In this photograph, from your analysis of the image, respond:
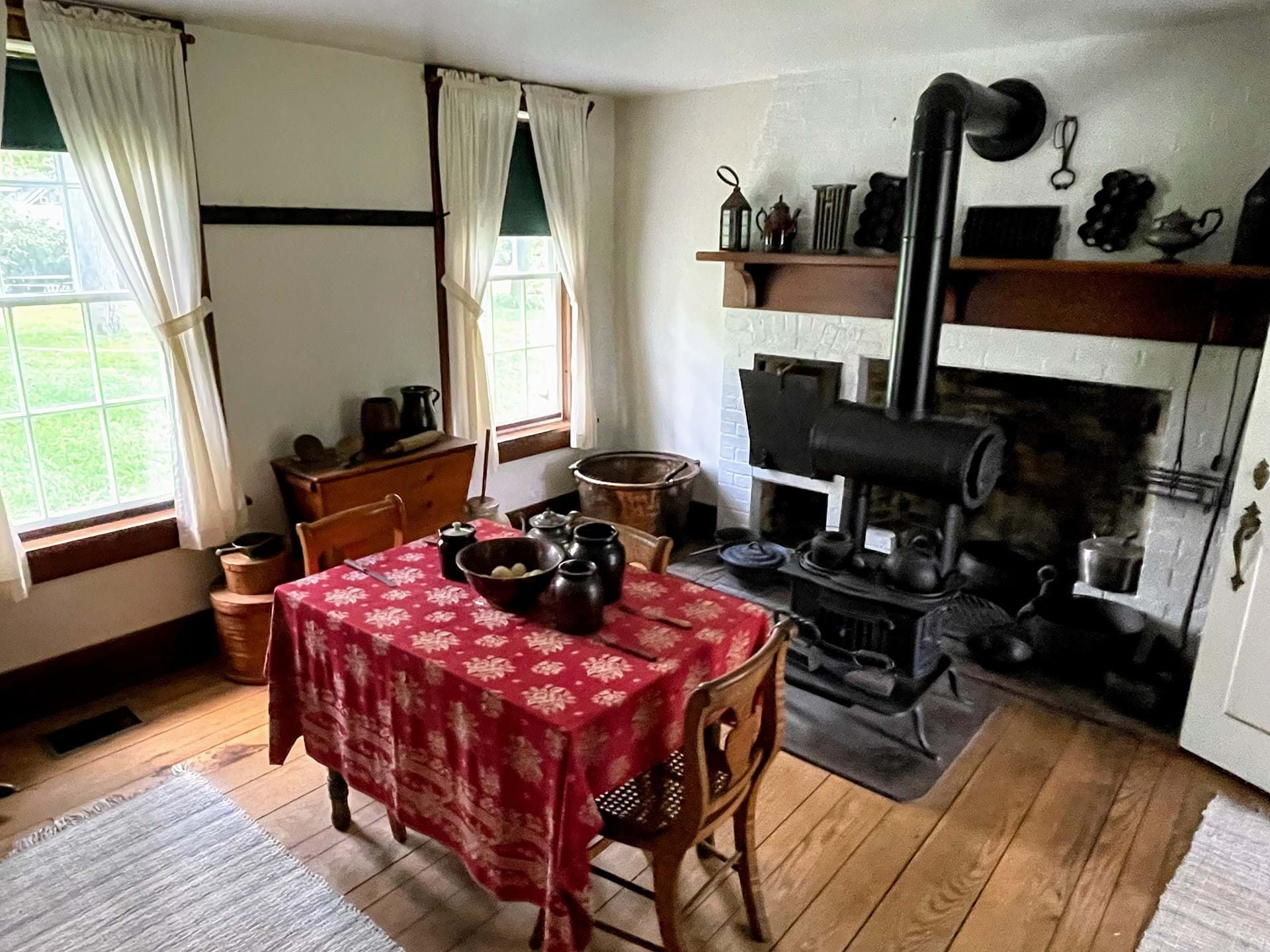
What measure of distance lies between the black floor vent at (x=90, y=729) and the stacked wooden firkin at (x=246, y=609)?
357mm

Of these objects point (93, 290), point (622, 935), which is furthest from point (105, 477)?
point (622, 935)

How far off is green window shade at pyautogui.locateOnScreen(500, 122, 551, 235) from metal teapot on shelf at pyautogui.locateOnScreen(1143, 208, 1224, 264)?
2.57 metres

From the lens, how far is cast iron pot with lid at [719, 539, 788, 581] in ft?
12.7

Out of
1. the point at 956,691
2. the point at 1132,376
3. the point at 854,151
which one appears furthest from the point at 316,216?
the point at 1132,376

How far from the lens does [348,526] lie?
102 inches

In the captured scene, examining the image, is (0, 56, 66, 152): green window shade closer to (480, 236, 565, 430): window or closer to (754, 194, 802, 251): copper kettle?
(480, 236, 565, 430): window

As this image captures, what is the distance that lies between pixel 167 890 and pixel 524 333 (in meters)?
2.91

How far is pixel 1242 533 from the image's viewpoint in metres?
2.54

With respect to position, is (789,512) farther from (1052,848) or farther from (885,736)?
(1052,848)

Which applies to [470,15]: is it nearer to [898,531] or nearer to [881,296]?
[881,296]

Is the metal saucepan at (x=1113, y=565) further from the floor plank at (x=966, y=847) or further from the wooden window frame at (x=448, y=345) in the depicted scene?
the wooden window frame at (x=448, y=345)

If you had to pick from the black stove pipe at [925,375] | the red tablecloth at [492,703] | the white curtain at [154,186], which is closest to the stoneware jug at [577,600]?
the red tablecloth at [492,703]

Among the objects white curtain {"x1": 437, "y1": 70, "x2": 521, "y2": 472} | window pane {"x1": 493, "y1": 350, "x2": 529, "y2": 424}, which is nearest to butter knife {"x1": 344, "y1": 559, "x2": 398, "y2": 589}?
white curtain {"x1": 437, "y1": 70, "x2": 521, "y2": 472}

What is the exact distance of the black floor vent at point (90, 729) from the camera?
108 inches
